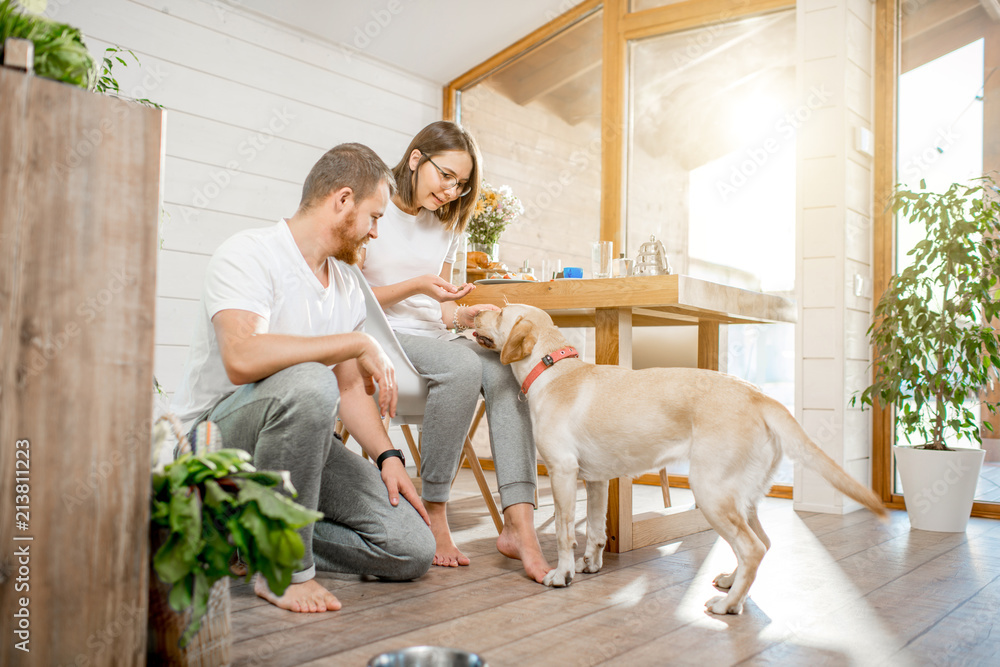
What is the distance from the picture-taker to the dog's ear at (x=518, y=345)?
2.07 meters

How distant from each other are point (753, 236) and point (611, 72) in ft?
4.18

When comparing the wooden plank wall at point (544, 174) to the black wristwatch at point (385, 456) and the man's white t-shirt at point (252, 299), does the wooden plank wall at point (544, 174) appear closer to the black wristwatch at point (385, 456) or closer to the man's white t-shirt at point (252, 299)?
the black wristwatch at point (385, 456)

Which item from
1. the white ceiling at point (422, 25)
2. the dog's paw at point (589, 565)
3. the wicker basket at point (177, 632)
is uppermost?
the white ceiling at point (422, 25)

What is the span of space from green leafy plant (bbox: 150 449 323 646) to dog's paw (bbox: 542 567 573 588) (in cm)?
95

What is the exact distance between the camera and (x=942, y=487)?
293cm

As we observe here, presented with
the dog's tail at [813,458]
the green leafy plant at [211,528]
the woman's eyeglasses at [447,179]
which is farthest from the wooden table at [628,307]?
the green leafy plant at [211,528]

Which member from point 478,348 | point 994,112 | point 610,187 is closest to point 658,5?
point 610,187

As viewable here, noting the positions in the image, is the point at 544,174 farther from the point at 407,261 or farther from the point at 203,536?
the point at 203,536

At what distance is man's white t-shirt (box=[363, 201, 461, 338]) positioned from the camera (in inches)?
92.7

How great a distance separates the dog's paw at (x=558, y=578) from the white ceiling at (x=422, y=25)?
3.40 metres

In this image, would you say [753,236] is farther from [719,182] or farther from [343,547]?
[343,547]

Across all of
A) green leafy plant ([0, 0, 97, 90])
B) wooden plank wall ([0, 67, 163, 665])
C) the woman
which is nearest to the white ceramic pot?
the woman

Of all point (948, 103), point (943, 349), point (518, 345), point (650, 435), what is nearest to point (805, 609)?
point (650, 435)

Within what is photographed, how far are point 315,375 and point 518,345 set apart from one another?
26.0 inches
